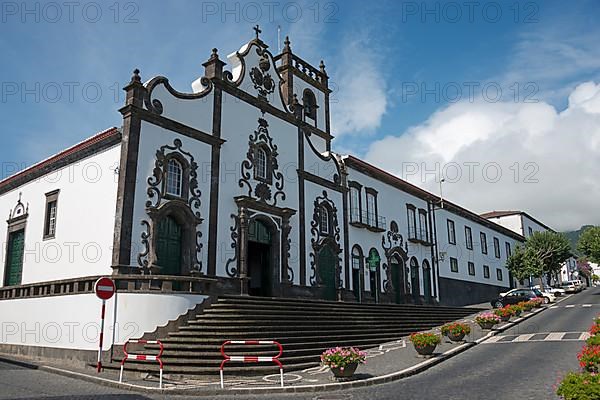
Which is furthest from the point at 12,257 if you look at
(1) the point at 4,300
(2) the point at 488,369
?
(2) the point at 488,369

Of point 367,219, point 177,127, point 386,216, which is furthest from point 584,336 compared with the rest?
point 177,127

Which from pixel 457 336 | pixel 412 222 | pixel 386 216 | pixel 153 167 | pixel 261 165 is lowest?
pixel 457 336

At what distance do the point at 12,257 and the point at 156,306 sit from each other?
1257 centimetres

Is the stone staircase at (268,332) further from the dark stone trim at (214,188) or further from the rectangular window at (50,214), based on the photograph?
the rectangular window at (50,214)

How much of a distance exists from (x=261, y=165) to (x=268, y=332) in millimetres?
9757

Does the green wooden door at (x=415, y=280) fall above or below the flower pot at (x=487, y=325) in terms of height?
above

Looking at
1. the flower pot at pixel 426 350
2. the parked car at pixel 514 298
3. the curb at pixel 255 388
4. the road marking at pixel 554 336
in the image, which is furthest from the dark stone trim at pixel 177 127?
the parked car at pixel 514 298

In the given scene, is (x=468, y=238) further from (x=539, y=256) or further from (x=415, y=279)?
(x=415, y=279)

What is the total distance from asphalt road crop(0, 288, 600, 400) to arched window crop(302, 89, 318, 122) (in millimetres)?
15666

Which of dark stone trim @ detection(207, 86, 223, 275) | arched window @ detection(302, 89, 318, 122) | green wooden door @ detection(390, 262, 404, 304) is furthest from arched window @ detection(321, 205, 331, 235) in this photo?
dark stone trim @ detection(207, 86, 223, 275)

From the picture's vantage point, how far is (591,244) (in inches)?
1802

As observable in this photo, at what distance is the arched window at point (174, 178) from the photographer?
1920 cm

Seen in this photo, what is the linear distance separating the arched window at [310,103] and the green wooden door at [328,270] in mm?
7580

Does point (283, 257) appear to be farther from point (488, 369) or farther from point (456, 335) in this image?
point (488, 369)
